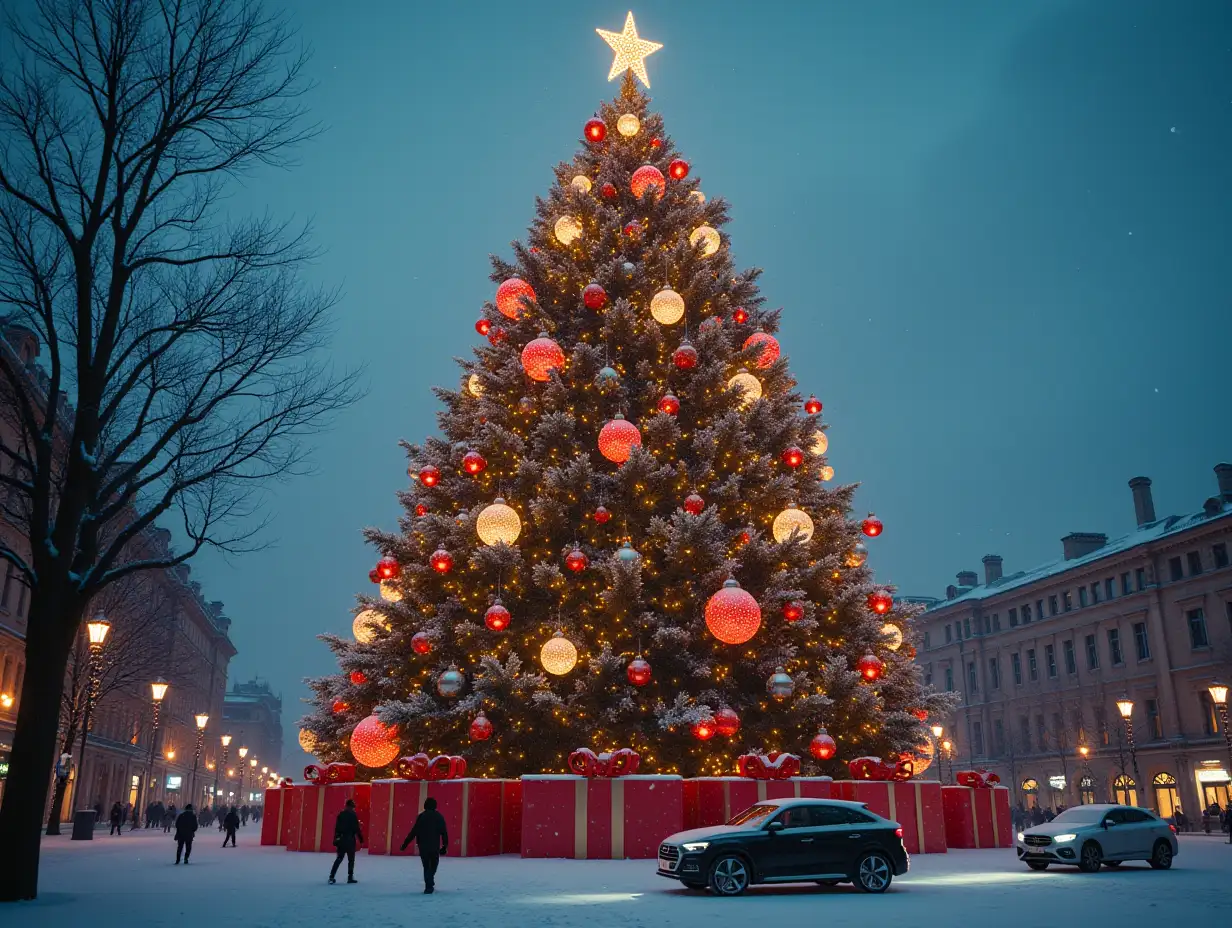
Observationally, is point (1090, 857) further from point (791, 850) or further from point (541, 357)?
point (541, 357)

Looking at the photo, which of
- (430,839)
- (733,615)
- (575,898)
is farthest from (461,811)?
(575,898)

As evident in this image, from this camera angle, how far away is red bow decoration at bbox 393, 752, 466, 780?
18.3 m

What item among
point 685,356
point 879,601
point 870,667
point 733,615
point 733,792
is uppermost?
point 685,356

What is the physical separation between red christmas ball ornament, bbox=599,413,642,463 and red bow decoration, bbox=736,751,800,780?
6.13 m

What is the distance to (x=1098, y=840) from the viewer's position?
57.6 ft

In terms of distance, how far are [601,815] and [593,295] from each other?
35.0 feet

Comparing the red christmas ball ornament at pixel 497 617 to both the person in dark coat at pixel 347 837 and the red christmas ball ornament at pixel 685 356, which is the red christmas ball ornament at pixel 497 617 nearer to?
the person in dark coat at pixel 347 837

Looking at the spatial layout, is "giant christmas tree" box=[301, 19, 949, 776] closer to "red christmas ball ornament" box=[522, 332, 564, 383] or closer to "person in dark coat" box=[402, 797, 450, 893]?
"red christmas ball ornament" box=[522, 332, 564, 383]

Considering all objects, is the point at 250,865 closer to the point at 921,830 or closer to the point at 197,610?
the point at 921,830

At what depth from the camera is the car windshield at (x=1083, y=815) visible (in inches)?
708

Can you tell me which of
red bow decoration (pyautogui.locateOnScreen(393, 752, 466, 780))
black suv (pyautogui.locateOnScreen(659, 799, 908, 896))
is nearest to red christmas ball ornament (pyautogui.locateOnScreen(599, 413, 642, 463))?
red bow decoration (pyautogui.locateOnScreen(393, 752, 466, 780))

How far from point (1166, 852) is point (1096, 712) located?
49.6m

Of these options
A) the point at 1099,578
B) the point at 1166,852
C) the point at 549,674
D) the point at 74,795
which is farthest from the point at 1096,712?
the point at 74,795

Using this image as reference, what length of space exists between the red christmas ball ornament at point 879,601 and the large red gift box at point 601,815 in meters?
5.93
